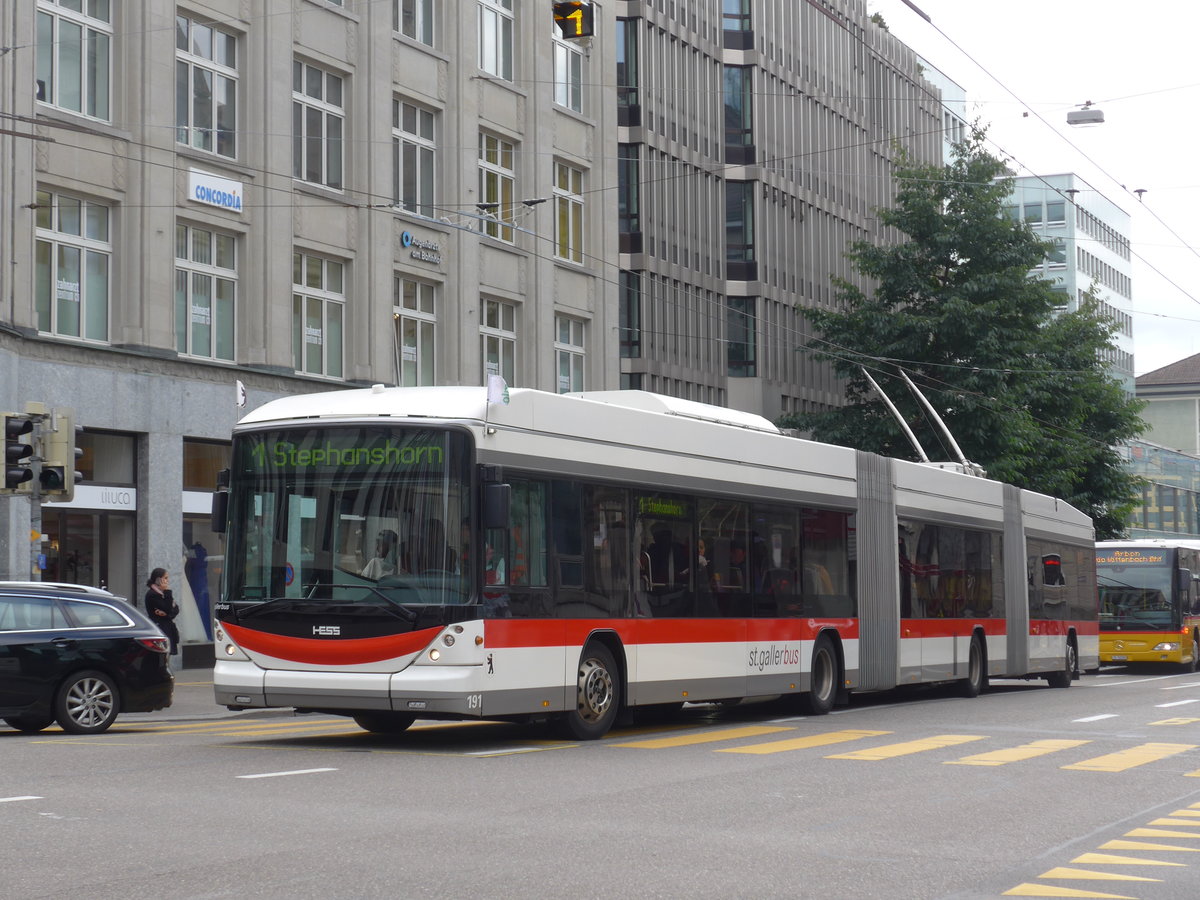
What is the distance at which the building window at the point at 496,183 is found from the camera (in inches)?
1459

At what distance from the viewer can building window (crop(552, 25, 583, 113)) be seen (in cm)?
3984

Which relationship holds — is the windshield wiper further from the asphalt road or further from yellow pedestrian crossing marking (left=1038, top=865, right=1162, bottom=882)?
yellow pedestrian crossing marking (left=1038, top=865, right=1162, bottom=882)

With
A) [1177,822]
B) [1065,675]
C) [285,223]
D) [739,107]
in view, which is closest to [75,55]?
[285,223]

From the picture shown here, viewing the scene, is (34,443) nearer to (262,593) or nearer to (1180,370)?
(262,593)

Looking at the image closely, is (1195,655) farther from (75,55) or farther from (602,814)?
(602,814)

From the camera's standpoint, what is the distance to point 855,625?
20859 millimetres

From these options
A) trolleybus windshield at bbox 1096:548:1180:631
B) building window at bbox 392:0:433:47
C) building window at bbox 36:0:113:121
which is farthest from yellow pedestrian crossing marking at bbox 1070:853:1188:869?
trolleybus windshield at bbox 1096:548:1180:631

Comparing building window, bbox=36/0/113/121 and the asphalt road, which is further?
building window, bbox=36/0/113/121

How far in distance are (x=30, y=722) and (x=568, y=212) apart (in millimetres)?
25015

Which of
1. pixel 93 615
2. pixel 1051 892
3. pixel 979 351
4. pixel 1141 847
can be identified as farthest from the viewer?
pixel 979 351

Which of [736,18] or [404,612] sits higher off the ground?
[736,18]

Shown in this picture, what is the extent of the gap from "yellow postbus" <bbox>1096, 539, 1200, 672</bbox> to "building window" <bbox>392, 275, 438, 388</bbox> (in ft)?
51.2

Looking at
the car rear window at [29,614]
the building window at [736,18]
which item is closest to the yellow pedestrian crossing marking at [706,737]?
the car rear window at [29,614]

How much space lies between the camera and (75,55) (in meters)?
27.6
